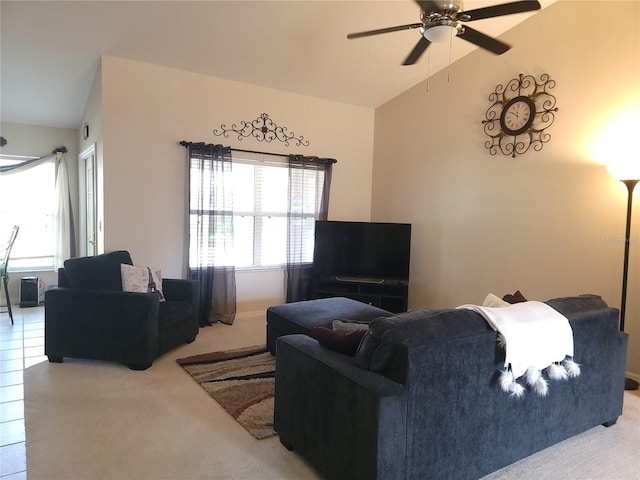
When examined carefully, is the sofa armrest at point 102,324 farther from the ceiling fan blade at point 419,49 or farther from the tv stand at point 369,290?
the ceiling fan blade at point 419,49

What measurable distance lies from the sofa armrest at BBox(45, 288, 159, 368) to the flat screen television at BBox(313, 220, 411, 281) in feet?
7.79

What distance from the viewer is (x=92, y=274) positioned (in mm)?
3459

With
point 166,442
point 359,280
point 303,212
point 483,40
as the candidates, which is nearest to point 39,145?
point 303,212

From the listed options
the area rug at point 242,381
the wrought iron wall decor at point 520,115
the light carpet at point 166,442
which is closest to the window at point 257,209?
the area rug at point 242,381

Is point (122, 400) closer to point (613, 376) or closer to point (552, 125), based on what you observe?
point (613, 376)

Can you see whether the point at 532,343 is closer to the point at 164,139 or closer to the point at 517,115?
the point at 517,115

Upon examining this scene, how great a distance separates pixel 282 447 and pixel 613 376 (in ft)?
6.64

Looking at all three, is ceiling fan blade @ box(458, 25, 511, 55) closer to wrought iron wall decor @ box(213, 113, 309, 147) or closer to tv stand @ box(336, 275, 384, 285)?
wrought iron wall decor @ box(213, 113, 309, 147)

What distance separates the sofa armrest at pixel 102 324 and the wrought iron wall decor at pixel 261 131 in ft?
7.25

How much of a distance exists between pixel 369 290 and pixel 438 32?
3.14m

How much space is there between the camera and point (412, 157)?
5328 millimetres

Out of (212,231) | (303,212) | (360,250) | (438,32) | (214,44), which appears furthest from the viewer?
(303,212)

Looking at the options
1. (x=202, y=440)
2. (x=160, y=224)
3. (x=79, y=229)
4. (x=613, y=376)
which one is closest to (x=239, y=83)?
(x=160, y=224)

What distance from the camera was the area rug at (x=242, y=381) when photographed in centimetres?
261
